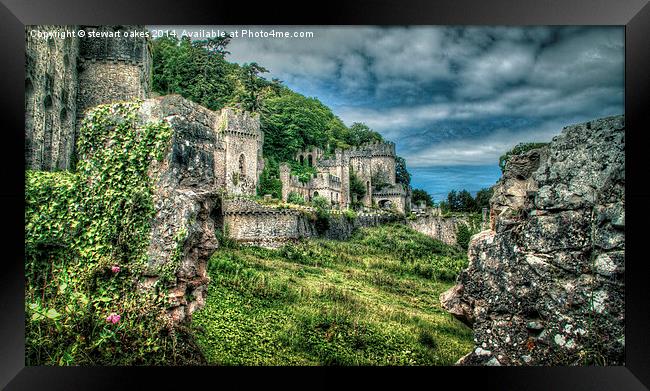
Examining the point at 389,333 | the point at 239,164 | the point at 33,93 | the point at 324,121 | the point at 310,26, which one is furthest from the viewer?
the point at 324,121

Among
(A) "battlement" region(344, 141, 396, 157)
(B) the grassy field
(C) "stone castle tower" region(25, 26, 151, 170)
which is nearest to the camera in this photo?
(B) the grassy field

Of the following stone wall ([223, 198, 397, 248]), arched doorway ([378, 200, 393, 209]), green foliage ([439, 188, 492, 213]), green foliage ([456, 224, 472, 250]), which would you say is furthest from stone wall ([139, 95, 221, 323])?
arched doorway ([378, 200, 393, 209])

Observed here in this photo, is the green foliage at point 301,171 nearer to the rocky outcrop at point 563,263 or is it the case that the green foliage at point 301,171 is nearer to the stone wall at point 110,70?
the stone wall at point 110,70

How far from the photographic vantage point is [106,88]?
1605cm

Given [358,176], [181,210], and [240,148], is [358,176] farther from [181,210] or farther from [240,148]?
[181,210]

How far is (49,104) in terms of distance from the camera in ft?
36.6

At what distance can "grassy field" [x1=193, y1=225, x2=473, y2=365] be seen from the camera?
634 cm

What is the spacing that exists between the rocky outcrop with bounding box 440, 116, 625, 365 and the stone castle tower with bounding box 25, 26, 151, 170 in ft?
20.0

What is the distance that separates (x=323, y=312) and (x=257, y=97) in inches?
652

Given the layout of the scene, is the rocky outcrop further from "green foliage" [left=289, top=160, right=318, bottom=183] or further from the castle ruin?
"green foliage" [left=289, top=160, right=318, bottom=183]

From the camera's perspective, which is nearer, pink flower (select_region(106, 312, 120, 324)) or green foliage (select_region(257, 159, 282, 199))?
pink flower (select_region(106, 312, 120, 324))
